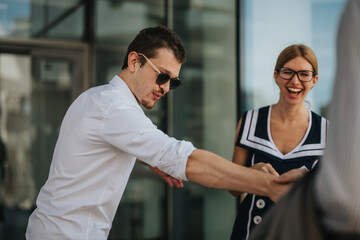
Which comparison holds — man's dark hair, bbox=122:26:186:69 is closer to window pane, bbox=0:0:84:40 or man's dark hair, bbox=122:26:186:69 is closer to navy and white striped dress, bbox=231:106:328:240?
navy and white striped dress, bbox=231:106:328:240

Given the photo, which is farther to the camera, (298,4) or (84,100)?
(298,4)

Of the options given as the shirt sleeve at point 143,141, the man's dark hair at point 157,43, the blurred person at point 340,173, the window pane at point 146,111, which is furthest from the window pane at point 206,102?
the blurred person at point 340,173

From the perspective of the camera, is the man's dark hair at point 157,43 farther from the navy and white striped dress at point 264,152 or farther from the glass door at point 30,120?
the glass door at point 30,120

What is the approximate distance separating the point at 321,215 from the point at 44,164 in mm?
5763

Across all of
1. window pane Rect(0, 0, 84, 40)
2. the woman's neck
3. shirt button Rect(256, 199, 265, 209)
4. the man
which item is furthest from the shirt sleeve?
window pane Rect(0, 0, 84, 40)

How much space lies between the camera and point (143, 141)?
1.60 metres

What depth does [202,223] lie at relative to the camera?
5.19m

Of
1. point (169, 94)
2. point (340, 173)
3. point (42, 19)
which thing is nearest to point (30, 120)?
point (42, 19)

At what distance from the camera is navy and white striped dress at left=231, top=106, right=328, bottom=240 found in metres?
2.16

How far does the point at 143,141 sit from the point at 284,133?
3.17 ft

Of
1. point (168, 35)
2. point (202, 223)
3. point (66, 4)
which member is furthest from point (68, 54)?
point (168, 35)

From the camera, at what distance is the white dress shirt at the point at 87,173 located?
5.76 ft

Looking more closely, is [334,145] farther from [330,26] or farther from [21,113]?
[21,113]

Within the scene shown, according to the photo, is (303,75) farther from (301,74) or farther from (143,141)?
Answer: (143,141)
